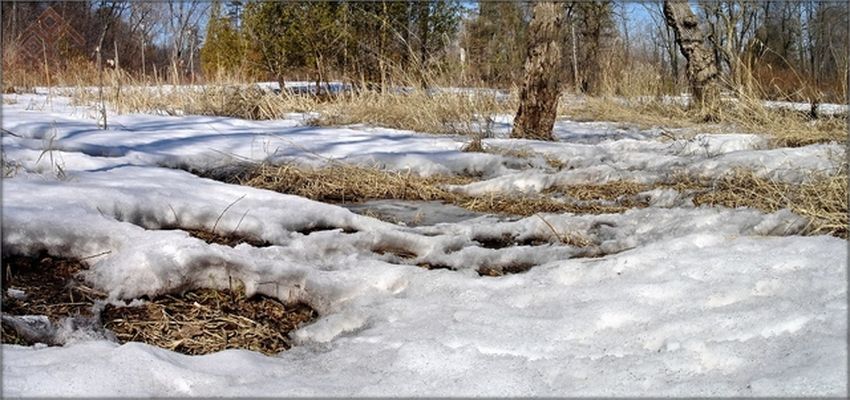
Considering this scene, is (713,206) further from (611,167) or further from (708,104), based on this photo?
(708,104)

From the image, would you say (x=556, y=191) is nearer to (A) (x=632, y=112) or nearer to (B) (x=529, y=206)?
(B) (x=529, y=206)

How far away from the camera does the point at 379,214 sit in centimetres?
239

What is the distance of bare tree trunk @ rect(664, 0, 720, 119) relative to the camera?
6164 millimetres

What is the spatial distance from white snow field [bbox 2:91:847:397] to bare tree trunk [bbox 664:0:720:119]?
3.69 m

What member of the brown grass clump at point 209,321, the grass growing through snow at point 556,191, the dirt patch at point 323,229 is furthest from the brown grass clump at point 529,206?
the brown grass clump at point 209,321

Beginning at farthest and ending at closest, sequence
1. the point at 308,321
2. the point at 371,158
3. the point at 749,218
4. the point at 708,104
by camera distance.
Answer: the point at 708,104
the point at 371,158
the point at 749,218
the point at 308,321

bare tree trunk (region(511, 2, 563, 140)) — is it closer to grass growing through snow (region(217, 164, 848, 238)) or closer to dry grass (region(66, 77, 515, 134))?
dry grass (region(66, 77, 515, 134))

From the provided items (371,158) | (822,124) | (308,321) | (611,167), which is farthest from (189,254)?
(822,124)

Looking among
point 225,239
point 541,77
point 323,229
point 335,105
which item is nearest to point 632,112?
point 541,77

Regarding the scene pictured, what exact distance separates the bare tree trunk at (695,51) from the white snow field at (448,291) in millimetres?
3693

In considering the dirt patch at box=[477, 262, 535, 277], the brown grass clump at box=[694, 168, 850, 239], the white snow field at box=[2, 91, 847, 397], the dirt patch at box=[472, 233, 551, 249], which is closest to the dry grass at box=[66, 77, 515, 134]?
the brown grass clump at box=[694, 168, 850, 239]

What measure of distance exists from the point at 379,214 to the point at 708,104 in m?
4.70

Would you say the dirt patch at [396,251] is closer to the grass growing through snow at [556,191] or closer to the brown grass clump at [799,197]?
the grass growing through snow at [556,191]

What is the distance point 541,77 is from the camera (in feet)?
14.3
